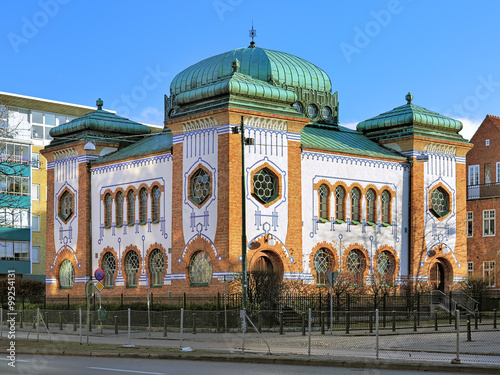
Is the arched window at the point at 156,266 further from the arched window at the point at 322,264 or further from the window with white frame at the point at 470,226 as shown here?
the window with white frame at the point at 470,226

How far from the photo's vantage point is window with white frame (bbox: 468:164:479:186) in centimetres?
7294

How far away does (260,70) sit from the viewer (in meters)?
51.1

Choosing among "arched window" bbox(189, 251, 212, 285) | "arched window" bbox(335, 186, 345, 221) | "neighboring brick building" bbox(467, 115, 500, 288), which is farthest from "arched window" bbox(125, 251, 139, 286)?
"neighboring brick building" bbox(467, 115, 500, 288)

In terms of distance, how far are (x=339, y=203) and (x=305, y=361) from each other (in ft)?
84.5

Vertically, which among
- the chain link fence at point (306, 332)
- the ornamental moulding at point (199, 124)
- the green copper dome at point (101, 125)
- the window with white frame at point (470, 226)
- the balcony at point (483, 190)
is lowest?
the chain link fence at point (306, 332)

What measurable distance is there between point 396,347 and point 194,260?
18568mm

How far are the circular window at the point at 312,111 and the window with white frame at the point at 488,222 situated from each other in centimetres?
1834

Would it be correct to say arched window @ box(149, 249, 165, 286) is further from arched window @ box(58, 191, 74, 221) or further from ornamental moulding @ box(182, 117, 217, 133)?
arched window @ box(58, 191, 74, 221)

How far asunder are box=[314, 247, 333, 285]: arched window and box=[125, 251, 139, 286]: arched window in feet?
31.3

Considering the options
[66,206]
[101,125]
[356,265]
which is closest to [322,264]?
[356,265]

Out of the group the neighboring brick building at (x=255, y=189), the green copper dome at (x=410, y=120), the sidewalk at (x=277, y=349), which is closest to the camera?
the sidewalk at (x=277, y=349)

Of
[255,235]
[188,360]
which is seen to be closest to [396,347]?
[188,360]

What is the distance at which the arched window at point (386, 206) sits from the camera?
51.3 meters

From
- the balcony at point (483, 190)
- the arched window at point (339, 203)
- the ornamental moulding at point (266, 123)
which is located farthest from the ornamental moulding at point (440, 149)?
the balcony at point (483, 190)
